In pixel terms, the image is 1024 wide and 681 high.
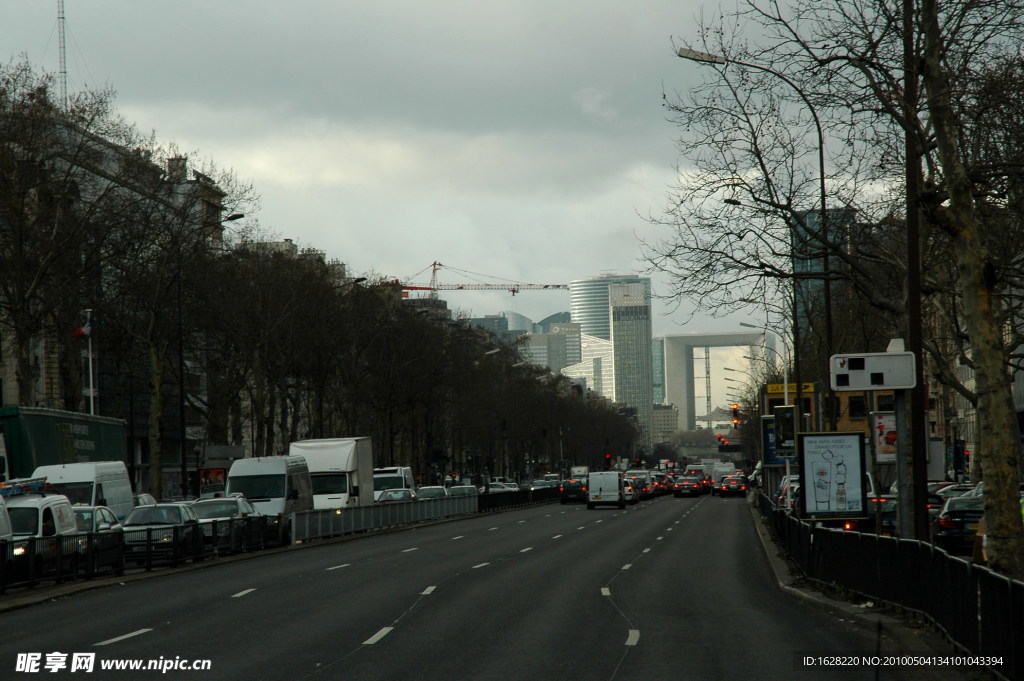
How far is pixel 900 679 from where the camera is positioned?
1210 centimetres

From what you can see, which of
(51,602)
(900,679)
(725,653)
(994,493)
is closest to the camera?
(900,679)

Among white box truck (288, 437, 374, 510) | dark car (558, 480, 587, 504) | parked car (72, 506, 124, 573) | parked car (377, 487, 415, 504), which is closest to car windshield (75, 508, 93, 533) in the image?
parked car (72, 506, 124, 573)

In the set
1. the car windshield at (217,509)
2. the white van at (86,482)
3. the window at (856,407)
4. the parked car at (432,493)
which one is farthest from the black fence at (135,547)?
the window at (856,407)

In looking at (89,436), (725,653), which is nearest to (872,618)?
(725,653)

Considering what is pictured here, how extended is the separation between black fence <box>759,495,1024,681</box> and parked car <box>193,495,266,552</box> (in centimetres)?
1622

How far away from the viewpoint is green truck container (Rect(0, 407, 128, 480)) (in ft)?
110

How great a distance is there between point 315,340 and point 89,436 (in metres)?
30.0

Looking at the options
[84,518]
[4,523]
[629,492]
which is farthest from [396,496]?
[4,523]

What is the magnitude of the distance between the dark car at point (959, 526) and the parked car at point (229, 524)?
1753 centimetres

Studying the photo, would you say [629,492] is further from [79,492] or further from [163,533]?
[163,533]

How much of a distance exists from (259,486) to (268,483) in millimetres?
314

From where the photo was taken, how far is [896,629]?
14930 millimetres

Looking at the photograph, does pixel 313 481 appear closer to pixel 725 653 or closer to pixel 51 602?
pixel 51 602

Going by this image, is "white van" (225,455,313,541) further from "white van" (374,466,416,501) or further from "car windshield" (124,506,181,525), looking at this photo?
"white van" (374,466,416,501)
